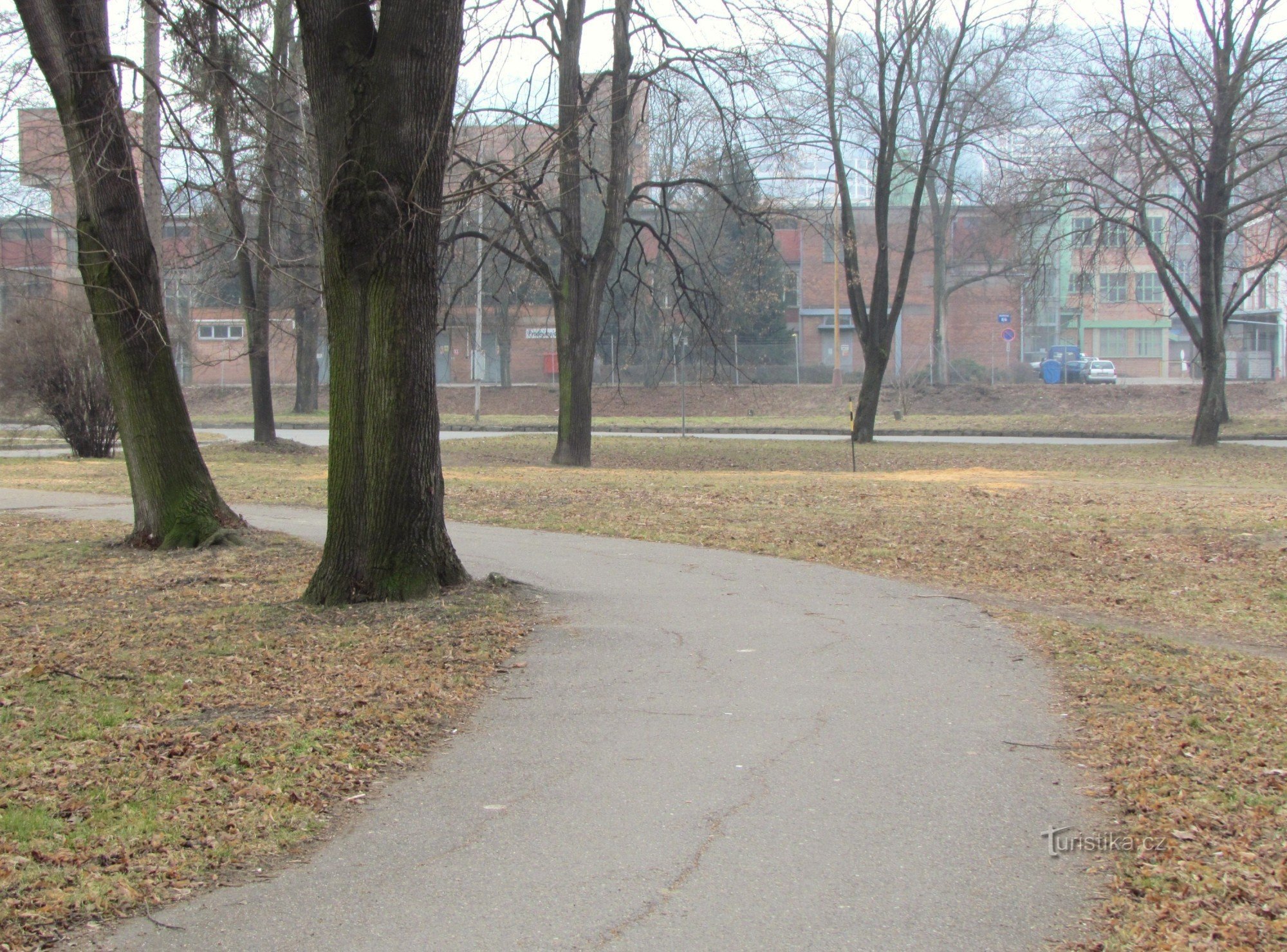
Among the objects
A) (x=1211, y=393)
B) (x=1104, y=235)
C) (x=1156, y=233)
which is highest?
(x=1156, y=233)

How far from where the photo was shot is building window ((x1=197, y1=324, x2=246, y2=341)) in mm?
65312

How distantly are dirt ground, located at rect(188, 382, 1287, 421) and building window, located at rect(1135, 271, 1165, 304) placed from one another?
27144mm

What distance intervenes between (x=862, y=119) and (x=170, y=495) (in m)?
23.4

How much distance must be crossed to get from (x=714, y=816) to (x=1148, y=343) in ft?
251

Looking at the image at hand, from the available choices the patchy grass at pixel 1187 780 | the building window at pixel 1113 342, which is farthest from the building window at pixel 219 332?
the patchy grass at pixel 1187 780

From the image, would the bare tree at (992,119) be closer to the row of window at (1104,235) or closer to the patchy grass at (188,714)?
the row of window at (1104,235)

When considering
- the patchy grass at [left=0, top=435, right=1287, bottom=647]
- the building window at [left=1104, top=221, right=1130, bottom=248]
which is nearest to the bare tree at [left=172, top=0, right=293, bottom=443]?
the patchy grass at [left=0, top=435, right=1287, bottom=647]

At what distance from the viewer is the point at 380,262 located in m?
9.09

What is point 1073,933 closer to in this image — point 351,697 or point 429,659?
point 351,697

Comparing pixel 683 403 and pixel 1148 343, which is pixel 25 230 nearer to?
pixel 683 403

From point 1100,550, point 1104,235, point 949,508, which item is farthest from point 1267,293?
point 1100,550

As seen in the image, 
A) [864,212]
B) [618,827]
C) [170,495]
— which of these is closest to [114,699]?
[618,827]

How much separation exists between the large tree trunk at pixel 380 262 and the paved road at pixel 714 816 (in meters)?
1.70

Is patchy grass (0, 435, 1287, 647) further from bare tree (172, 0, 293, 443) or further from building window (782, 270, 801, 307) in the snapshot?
building window (782, 270, 801, 307)
